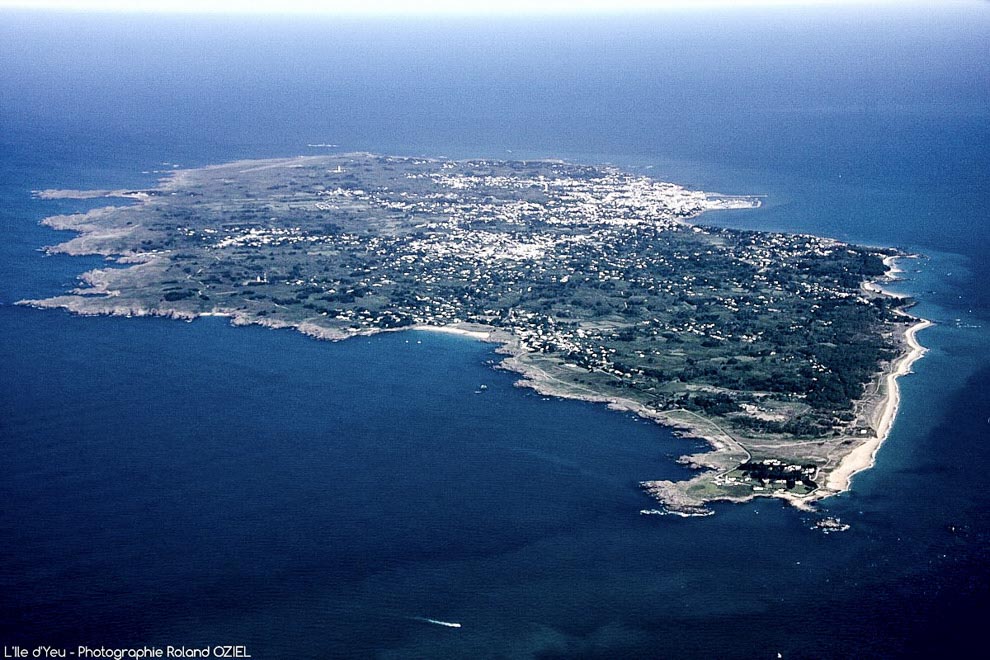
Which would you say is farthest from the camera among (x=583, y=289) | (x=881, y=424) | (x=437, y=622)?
(x=583, y=289)

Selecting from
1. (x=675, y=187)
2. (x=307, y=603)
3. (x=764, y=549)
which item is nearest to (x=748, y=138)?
(x=675, y=187)

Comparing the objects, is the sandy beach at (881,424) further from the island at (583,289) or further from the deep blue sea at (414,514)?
the deep blue sea at (414,514)

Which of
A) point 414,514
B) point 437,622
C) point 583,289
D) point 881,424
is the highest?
point 583,289

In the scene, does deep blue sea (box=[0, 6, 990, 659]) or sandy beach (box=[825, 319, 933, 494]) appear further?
sandy beach (box=[825, 319, 933, 494])

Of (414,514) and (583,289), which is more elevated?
(583,289)

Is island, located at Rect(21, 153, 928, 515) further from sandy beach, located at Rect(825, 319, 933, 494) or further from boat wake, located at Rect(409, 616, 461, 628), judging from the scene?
boat wake, located at Rect(409, 616, 461, 628)

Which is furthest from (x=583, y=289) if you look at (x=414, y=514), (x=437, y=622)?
(x=437, y=622)

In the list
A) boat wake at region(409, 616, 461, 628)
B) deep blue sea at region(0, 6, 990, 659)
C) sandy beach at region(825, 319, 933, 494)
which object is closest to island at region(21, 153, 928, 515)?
sandy beach at region(825, 319, 933, 494)

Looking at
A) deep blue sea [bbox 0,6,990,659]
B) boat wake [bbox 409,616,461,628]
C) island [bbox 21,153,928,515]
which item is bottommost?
Result: boat wake [bbox 409,616,461,628]

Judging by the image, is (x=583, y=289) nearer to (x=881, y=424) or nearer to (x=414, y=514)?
(x=881, y=424)
